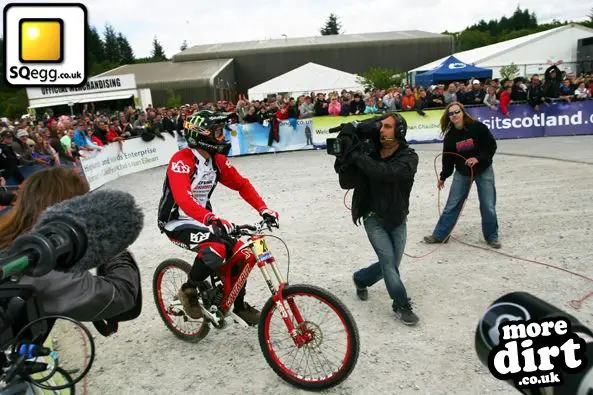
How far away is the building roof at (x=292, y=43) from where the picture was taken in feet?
176

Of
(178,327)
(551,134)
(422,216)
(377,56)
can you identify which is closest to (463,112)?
(422,216)

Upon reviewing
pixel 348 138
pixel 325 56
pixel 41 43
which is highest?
pixel 325 56

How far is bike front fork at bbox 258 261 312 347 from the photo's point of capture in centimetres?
320

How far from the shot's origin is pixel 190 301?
12.6 ft

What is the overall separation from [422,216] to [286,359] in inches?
178

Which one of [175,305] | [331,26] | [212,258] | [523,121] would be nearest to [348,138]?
[212,258]

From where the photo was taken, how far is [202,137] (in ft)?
12.1

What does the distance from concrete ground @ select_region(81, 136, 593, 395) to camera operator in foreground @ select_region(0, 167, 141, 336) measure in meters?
1.87

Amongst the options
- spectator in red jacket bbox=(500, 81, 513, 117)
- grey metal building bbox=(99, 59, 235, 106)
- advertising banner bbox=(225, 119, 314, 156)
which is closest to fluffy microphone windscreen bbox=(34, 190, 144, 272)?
advertising banner bbox=(225, 119, 314, 156)

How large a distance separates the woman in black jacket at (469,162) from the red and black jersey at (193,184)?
10.0 feet

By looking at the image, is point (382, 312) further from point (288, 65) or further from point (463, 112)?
point (288, 65)

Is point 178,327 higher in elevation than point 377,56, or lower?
lower

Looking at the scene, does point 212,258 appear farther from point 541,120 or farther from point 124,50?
point 124,50

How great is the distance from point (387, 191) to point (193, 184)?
1.67 meters
